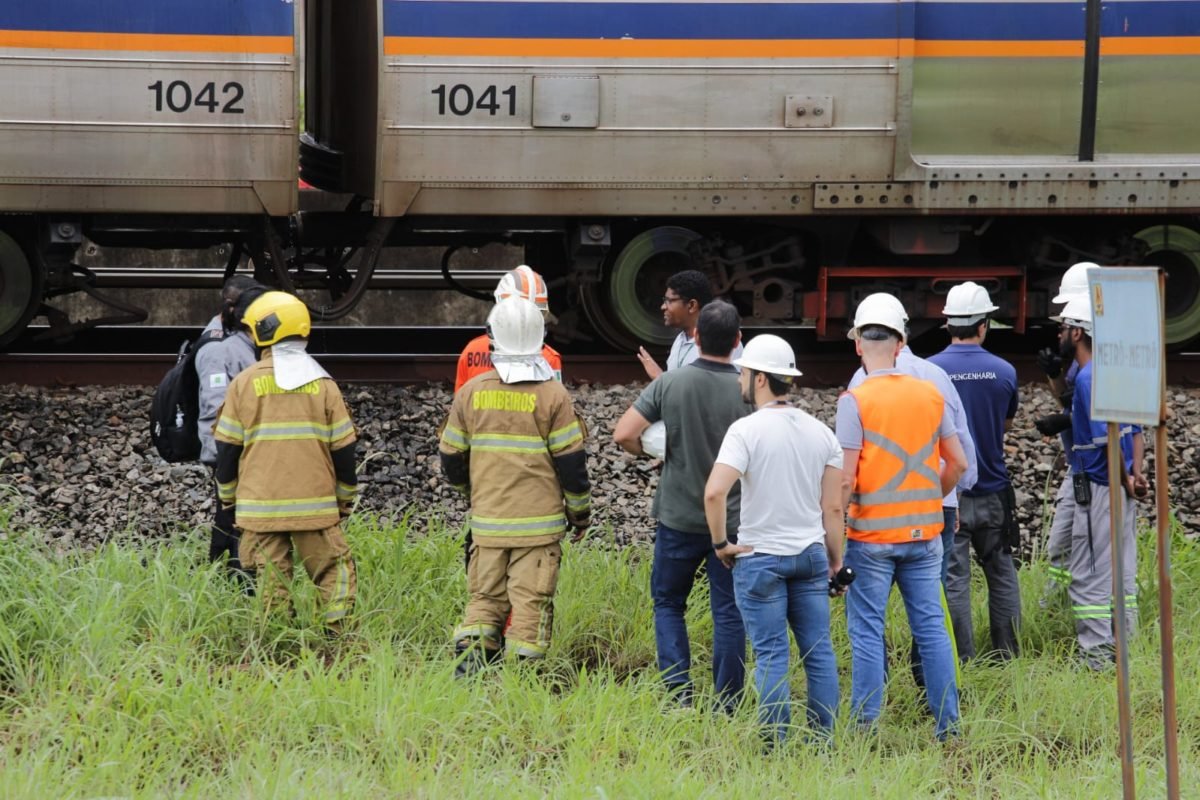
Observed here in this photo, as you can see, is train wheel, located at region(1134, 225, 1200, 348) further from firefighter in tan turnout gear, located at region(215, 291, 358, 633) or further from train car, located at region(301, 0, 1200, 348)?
firefighter in tan turnout gear, located at region(215, 291, 358, 633)

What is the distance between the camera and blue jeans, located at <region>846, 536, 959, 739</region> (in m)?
5.17

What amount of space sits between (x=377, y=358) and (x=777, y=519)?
4832 mm

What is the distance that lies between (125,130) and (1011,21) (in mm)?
5416

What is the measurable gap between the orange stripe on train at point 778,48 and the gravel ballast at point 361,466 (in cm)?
206

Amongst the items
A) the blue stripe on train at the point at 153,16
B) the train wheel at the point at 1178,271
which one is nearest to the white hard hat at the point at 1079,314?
the train wheel at the point at 1178,271

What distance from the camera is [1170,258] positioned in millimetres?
9773

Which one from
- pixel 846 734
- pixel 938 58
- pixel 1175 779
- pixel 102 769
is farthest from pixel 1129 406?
pixel 938 58

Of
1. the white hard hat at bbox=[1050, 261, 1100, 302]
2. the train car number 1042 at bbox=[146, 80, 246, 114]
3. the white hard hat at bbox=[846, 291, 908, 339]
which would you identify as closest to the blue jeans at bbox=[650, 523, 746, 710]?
the white hard hat at bbox=[846, 291, 908, 339]

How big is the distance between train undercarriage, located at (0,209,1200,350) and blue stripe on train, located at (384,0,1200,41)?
122 centimetres

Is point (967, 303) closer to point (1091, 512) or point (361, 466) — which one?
point (1091, 512)

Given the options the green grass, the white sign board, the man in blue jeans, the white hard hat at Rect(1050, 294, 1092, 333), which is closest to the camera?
the white sign board

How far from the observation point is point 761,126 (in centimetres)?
871

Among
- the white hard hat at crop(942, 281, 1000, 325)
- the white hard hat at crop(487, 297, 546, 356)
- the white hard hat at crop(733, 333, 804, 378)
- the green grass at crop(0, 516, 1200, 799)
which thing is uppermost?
the white hard hat at crop(942, 281, 1000, 325)

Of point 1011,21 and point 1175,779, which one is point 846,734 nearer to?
point 1175,779
